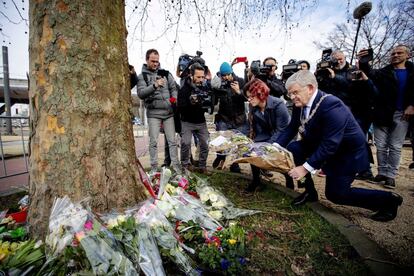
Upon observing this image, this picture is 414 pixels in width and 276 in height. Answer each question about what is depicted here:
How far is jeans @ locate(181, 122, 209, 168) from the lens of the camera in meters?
4.09

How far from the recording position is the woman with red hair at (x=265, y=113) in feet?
10.8

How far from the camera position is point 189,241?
6.16ft

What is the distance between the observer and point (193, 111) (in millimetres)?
4020

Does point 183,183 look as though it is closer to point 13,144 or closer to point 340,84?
point 340,84

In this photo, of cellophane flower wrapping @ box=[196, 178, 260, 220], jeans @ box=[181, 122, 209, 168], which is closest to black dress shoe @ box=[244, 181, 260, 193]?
cellophane flower wrapping @ box=[196, 178, 260, 220]

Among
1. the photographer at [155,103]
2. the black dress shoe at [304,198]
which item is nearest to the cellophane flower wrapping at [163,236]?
the black dress shoe at [304,198]

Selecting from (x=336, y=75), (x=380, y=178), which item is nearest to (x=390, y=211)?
(x=380, y=178)

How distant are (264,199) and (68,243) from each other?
215 centimetres

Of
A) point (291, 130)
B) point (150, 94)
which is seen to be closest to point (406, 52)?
point (291, 130)

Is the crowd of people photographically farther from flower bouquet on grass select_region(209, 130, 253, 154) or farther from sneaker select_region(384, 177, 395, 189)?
flower bouquet on grass select_region(209, 130, 253, 154)

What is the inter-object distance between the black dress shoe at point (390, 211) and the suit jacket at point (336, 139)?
38cm

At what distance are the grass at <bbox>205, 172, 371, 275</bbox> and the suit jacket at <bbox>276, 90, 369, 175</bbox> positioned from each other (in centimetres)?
57

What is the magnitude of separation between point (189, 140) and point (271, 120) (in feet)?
4.65

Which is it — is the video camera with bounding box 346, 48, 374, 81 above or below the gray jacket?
above
